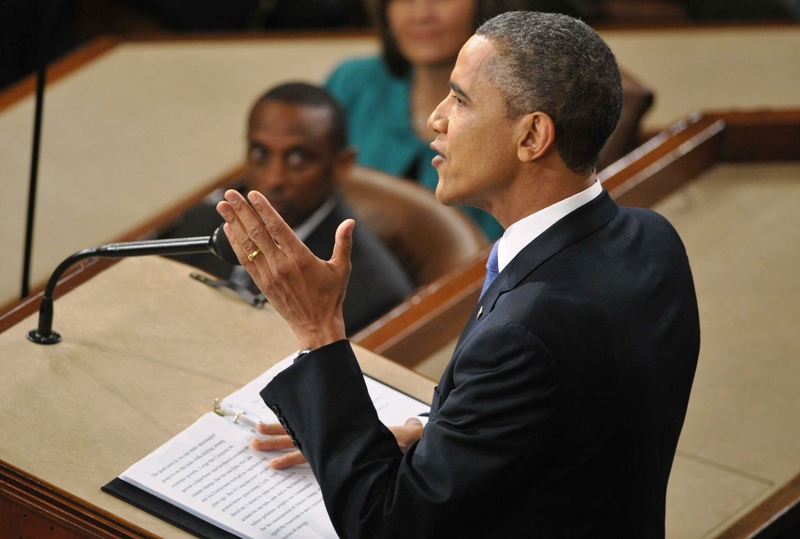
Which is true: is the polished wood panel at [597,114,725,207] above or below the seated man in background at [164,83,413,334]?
below

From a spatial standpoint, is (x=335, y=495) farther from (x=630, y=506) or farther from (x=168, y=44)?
(x=168, y=44)

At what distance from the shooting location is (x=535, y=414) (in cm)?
131

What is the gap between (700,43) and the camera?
4.68 meters

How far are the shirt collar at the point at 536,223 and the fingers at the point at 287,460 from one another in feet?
1.19

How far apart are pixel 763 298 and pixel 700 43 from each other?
1.88 meters

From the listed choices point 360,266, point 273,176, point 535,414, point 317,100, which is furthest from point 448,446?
point 317,100

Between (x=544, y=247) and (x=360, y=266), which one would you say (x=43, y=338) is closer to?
(x=544, y=247)

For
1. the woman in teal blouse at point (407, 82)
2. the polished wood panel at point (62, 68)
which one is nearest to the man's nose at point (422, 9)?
the woman in teal blouse at point (407, 82)

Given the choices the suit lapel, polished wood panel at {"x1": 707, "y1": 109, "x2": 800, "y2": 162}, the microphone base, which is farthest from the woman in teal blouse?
the suit lapel

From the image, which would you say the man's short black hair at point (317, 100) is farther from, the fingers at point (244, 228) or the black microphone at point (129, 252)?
the fingers at point (244, 228)

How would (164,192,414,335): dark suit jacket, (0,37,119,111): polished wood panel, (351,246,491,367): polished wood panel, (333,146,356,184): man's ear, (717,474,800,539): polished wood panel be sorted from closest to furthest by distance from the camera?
(717,474,800,539): polished wood panel
(351,246,491,367): polished wood panel
(164,192,414,335): dark suit jacket
(333,146,356,184): man's ear
(0,37,119,111): polished wood panel

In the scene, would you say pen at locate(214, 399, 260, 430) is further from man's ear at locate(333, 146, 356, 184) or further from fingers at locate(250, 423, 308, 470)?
man's ear at locate(333, 146, 356, 184)

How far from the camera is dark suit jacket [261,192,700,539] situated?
131 cm

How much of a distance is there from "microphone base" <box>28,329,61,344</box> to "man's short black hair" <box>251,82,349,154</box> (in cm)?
164
